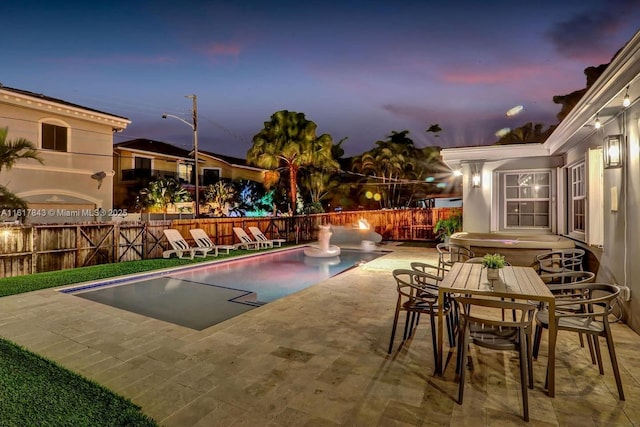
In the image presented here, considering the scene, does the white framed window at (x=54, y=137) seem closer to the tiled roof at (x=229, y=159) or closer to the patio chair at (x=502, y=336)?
the tiled roof at (x=229, y=159)

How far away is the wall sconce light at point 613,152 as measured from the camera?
4.50 metres

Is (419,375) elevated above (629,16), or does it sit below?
below

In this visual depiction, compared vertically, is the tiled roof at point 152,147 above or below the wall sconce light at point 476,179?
above

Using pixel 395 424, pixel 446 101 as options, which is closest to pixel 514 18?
pixel 395 424

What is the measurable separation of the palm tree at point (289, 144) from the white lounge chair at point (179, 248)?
6.24 m

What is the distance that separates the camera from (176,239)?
11.5 metres

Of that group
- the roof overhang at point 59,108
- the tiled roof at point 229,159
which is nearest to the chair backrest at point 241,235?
the roof overhang at point 59,108

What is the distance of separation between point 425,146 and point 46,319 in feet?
90.0

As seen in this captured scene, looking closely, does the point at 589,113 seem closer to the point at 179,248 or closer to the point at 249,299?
the point at 249,299

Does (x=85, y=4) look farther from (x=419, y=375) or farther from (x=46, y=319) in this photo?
(x=419, y=375)

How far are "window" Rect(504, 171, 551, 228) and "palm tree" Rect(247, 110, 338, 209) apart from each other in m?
10.3

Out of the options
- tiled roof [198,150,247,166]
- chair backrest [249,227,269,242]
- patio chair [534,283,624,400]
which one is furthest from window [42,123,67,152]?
patio chair [534,283,624,400]

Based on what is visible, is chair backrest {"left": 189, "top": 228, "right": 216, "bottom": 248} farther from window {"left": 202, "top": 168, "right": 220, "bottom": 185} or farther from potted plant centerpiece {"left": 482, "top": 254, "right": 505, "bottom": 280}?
window {"left": 202, "top": 168, "right": 220, "bottom": 185}

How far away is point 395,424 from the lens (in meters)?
2.38
